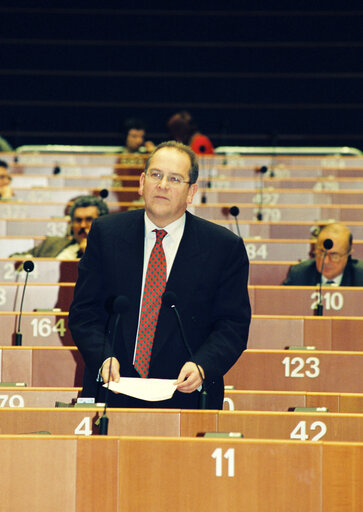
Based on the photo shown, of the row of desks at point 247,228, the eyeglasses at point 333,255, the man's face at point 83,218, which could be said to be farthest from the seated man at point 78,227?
the eyeglasses at point 333,255

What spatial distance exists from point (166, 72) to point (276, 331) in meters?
6.04

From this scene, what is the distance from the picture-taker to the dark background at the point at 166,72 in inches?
366

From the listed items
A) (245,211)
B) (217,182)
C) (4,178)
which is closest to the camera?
(245,211)


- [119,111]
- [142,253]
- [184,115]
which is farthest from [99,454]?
[119,111]

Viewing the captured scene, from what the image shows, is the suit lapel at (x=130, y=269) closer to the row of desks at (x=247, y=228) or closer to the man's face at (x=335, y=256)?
the man's face at (x=335, y=256)

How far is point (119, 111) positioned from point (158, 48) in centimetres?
73

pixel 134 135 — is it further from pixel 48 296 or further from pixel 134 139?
pixel 48 296

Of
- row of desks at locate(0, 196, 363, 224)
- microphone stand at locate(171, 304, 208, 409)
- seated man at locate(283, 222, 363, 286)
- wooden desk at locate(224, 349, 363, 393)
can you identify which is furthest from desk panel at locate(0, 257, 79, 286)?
microphone stand at locate(171, 304, 208, 409)

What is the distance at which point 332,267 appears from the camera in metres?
4.36

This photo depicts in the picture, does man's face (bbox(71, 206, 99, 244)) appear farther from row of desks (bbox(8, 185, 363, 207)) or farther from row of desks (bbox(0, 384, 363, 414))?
row of desks (bbox(0, 384, 363, 414))

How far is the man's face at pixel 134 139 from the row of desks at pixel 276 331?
392 centimetres

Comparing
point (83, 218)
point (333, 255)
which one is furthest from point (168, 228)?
point (83, 218)

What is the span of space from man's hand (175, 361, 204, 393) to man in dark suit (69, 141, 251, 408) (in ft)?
0.22

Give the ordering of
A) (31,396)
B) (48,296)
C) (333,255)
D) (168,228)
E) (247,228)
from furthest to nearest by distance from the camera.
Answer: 1. (247,228)
2. (333,255)
3. (48,296)
4. (31,396)
5. (168,228)
